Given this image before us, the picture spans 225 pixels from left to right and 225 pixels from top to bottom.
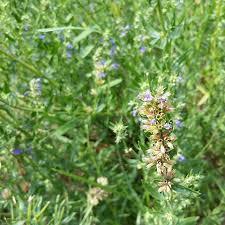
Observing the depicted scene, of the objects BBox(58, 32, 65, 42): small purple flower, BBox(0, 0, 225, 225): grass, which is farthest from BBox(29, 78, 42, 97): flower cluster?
BBox(58, 32, 65, 42): small purple flower

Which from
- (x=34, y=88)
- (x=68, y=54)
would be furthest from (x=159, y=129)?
(x=68, y=54)

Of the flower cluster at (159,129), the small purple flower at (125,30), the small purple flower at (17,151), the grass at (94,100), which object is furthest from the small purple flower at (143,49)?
the flower cluster at (159,129)

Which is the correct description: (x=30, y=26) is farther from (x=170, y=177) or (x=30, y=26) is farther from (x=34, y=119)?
(x=170, y=177)

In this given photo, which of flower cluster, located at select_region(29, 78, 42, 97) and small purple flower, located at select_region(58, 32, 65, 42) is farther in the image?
small purple flower, located at select_region(58, 32, 65, 42)

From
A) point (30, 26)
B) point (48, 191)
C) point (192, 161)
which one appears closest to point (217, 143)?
point (192, 161)

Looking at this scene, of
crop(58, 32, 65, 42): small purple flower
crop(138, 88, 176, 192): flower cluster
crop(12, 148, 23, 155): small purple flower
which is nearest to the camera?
crop(138, 88, 176, 192): flower cluster

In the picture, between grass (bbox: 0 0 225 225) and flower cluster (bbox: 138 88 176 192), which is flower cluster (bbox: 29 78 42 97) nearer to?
grass (bbox: 0 0 225 225)
